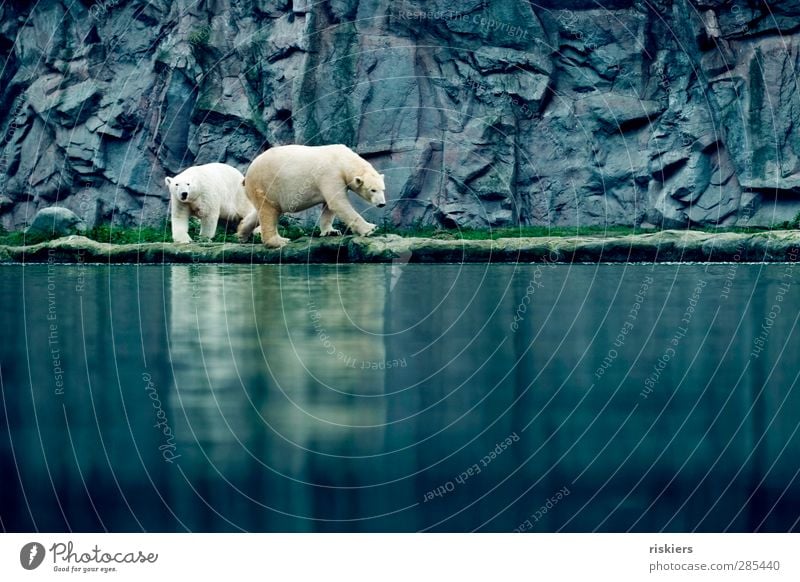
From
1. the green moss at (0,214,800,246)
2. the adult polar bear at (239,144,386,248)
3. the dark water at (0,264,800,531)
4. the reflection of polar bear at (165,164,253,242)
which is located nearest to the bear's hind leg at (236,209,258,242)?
the reflection of polar bear at (165,164,253,242)

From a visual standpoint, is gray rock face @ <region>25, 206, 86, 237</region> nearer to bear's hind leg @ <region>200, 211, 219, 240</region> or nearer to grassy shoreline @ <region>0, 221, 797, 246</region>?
grassy shoreline @ <region>0, 221, 797, 246</region>

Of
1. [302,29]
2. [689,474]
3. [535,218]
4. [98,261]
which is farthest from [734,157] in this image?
[689,474]

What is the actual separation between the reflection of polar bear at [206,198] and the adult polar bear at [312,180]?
49.8 inches

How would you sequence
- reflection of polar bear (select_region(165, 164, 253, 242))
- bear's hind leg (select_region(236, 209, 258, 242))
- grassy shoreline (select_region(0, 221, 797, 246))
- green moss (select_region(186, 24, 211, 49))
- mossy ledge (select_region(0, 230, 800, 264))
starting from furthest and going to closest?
green moss (select_region(186, 24, 211, 49)), grassy shoreline (select_region(0, 221, 797, 246)), mossy ledge (select_region(0, 230, 800, 264)), reflection of polar bear (select_region(165, 164, 253, 242)), bear's hind leg (select_region(236, 209, 258, 242))

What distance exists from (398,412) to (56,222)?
12.9 m

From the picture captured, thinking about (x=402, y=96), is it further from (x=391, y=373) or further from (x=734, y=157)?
(x=391, y=373)

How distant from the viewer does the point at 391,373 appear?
5457mm

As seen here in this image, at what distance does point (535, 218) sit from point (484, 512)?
577 inches

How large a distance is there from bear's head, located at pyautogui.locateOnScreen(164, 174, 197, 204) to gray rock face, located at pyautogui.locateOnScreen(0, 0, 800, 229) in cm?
583

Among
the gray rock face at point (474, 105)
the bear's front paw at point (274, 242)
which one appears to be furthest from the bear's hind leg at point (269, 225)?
the gray rock face at point (474, 105)

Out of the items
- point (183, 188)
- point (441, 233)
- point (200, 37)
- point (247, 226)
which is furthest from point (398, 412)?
point (200, 37)

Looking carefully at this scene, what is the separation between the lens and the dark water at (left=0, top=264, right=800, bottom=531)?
3.48 meters

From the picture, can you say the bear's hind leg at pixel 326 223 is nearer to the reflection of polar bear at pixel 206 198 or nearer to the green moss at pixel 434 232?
the reflection of polar bear at pixel 206 198

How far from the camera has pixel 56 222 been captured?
1636 centimetres
